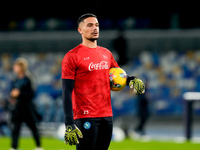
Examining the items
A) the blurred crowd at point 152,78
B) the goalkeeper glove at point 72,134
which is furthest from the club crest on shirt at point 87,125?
the blurred crowd at point 152,78

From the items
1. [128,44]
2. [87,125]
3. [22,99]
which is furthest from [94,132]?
[128,44]

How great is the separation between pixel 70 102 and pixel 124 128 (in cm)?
1086

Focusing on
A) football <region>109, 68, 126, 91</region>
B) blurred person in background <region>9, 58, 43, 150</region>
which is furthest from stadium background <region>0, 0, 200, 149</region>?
football <region>109, 68, 126, 91</region>

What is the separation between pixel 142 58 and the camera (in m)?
25.5

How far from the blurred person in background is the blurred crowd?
13610 millimetres

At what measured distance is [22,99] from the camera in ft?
32.1

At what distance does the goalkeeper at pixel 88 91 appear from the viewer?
14.7 ft

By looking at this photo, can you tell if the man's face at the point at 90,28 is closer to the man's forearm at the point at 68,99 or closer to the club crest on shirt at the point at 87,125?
the man's forearm at the point at 68,99

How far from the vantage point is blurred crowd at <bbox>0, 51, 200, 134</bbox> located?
24.3 metres

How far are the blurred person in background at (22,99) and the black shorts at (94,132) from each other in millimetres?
5209

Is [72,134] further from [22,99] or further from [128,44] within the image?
[128,44]

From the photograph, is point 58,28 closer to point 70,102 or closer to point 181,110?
point 181,110

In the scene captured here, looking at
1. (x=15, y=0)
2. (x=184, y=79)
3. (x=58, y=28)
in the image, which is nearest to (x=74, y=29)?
(x=58, y=28)

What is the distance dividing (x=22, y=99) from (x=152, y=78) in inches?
626
